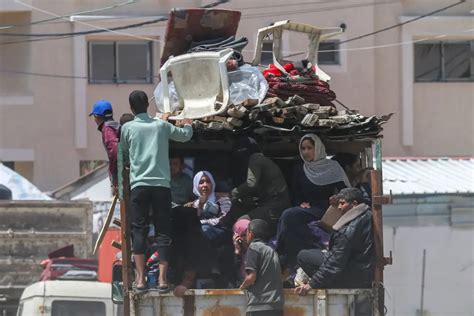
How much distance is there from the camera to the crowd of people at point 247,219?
9.41 m

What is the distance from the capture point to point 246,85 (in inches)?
410

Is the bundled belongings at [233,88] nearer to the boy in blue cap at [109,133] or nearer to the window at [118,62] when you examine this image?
the boy in blue cap at [109,133]

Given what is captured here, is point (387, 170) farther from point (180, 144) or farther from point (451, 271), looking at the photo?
point (180, 144)

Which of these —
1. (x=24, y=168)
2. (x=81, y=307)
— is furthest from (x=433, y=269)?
(x=24, y=168)

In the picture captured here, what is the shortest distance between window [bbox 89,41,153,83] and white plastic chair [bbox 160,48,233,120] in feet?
52.2

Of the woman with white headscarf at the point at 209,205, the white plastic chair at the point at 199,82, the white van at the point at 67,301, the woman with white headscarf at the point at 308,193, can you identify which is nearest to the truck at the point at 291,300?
the woman with white headscarf at the point at 308,193

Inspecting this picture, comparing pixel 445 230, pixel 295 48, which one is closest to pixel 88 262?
pixel 445 230

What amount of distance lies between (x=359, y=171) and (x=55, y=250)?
8423 mm

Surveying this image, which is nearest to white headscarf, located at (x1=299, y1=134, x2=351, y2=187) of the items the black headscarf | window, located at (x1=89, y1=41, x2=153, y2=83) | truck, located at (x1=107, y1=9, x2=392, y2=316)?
truck, located at (x1=107, y1=9, x2=392, y2=316)

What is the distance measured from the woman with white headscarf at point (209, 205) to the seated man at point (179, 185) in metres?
0.25

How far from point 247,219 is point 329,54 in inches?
661

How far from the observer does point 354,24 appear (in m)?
26.2

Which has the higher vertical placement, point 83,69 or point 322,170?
point 83,69

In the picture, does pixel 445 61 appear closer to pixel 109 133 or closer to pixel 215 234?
pixel 109 133
